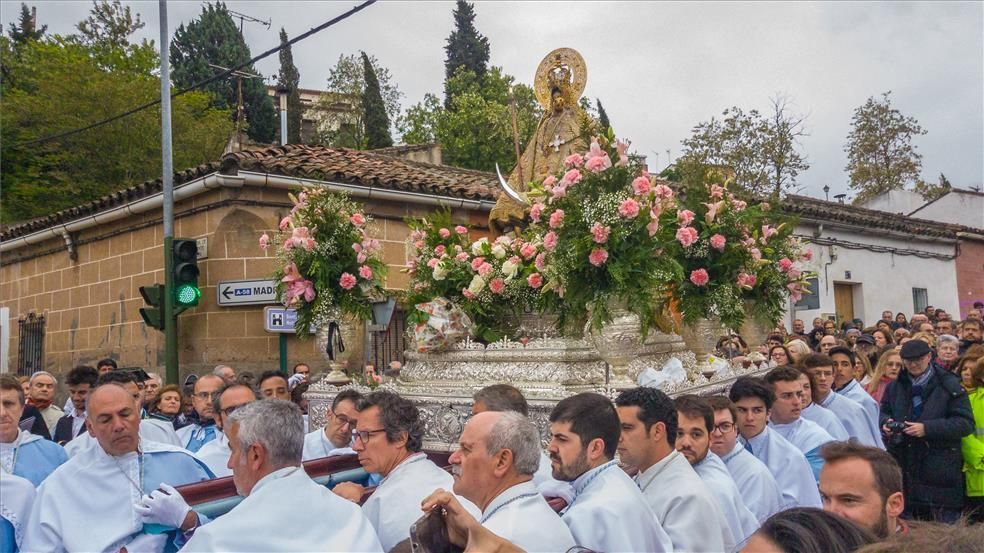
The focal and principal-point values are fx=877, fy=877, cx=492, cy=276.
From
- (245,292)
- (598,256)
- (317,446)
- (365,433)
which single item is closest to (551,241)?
(598,256)

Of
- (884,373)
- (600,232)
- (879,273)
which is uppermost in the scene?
(879,273)

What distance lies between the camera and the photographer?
5418 mm

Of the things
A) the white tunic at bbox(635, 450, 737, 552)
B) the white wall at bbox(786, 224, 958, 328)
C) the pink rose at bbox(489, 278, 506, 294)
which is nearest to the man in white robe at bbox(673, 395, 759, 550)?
the white tunic at bbox(635, 450, 737, 552)

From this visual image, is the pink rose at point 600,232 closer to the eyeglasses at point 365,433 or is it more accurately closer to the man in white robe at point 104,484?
the eyeglasses at point 365,433

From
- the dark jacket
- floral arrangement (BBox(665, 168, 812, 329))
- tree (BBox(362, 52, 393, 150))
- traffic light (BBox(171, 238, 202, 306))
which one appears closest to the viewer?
the dark jacket

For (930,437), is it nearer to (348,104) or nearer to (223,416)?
(223,416)

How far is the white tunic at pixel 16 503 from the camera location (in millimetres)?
3492

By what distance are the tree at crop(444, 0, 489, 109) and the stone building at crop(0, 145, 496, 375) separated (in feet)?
82.8

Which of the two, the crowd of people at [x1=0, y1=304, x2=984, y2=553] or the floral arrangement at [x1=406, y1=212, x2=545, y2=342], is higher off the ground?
the floral arrangement at [x1=406, y1=212, x2=545, y2=342]

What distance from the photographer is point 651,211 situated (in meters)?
5.20

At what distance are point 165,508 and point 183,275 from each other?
678 centimetres

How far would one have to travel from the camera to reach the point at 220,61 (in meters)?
32.6

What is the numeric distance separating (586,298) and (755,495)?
1.80m

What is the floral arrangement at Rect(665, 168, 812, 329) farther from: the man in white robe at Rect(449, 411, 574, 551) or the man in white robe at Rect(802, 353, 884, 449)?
the man in white robe at Rect(449, 411, 574, 551)
